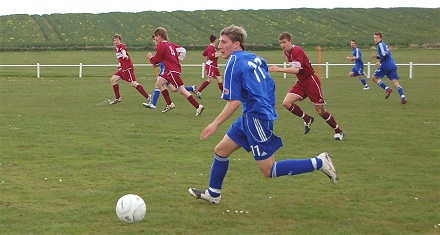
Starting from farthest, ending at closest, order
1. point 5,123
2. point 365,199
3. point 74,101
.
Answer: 1. point 74,101
2. point 5,123
3. point 365,199

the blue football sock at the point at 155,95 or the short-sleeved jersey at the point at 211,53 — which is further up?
the short-sleeved jersey at the point at 211,53

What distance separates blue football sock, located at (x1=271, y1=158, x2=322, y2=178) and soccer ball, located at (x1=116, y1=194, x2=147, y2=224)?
5.40 ft

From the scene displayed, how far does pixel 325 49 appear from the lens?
69.6 m

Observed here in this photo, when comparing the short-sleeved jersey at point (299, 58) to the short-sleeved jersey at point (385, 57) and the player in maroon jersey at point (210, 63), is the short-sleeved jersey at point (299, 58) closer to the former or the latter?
the short-sleeved jersey at point (385, 57)

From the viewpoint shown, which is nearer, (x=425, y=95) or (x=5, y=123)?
(x=5, y=123)

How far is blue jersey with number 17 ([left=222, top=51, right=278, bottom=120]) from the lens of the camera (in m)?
7.92

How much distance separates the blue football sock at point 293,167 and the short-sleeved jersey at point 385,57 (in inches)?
579

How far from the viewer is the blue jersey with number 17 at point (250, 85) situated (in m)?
7.92

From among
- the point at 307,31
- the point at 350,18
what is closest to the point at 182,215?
the point at 307,31

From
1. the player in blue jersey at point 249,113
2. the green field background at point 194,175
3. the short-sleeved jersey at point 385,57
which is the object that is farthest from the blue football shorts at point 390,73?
the player in blue jersey at point 249,113

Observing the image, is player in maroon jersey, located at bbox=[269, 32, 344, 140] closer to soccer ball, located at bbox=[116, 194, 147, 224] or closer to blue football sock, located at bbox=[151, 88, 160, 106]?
blue football sock, located at bbox=[151, 88, 160, 106]

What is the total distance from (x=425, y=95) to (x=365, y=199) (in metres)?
18.1

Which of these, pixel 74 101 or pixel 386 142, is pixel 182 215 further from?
pixel 74 101

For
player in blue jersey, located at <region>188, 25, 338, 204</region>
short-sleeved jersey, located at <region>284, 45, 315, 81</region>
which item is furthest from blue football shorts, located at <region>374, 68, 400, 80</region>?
player in blue jersey, located at <region>188, 25, 338, 204</region>
